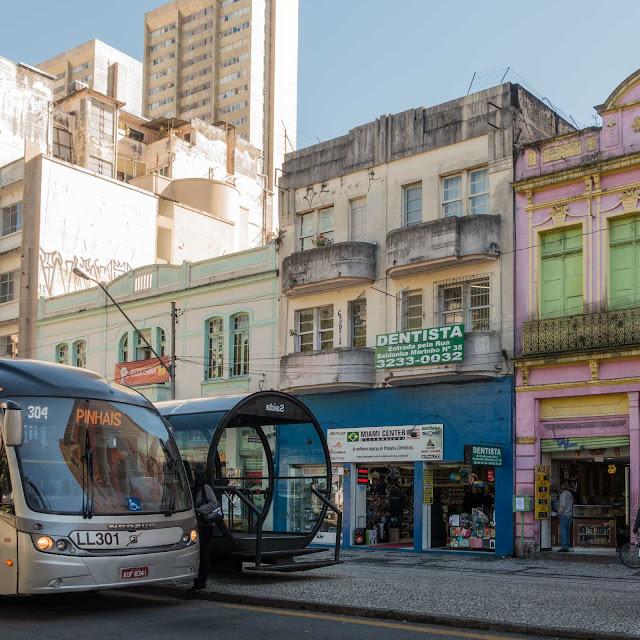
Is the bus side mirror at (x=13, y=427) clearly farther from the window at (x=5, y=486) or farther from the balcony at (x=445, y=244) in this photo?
the balcony at (x=445, y=244)

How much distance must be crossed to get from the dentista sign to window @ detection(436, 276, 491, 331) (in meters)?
0.95

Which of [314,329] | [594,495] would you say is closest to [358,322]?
[314,329]

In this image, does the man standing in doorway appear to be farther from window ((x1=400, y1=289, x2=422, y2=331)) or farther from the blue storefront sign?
window ((x1=400, y1=289, x2=422, y2=331))

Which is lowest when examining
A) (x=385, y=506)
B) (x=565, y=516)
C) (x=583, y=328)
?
(x=385, y=506)

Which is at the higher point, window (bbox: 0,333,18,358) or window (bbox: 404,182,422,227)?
window (bbox: 404,182,422,227)

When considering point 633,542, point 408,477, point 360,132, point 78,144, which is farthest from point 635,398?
point 78,144

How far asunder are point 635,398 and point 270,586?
11.8 m

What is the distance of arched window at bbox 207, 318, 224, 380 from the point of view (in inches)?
1230

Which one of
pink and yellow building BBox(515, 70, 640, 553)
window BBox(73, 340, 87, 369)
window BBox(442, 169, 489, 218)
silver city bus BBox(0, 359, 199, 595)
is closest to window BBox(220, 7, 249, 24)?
window BBox(73, 340, 87, 369)

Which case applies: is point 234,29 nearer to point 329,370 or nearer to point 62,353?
point 62,353

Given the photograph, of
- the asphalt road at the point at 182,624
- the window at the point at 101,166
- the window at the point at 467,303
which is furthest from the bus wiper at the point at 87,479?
the window at the point at 101,166

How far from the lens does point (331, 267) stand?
27.5m

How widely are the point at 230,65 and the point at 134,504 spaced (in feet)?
337

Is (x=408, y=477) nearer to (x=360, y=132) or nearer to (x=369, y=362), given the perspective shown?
(x=369, y=362)
